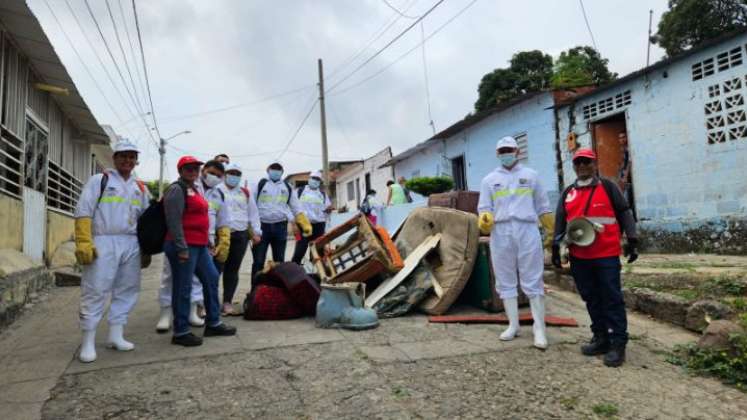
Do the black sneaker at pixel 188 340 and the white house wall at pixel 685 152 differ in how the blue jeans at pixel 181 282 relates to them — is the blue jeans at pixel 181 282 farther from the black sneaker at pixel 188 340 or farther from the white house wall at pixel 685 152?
the white house wall at pixel 685 152

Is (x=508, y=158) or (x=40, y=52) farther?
(x=40, y=52)

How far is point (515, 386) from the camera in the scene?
2.95 m

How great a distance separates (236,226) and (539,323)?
332 centimetres

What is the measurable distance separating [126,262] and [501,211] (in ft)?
10.4

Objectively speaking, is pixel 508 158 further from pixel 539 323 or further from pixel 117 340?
pixel 117 340

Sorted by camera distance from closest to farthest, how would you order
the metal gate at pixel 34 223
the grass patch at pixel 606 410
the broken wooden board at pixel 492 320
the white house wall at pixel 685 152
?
the grass patch at pixel 606 410 → the broken wooden board at pixel 492 320 → the metal gate at pixel 34 223 → the white house wall at pixel 685 152

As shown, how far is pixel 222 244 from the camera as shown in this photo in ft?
15.0

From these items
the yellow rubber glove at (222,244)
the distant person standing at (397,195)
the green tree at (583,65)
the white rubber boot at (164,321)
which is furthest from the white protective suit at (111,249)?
A: the green tree at (583,65)

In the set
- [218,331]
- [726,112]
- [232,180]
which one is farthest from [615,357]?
[726,112]

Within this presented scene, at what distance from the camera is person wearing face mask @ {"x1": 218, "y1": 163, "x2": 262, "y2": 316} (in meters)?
5.21

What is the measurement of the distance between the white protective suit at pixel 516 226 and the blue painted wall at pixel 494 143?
766 cm

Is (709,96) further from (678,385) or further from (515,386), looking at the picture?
(515,386)

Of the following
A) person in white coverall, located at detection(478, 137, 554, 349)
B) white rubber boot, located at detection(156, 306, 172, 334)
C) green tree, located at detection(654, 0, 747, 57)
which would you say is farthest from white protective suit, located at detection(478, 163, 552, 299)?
green tree, located at detection(654, 0, 747, 57)

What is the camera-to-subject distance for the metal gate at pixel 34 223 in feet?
22.5
